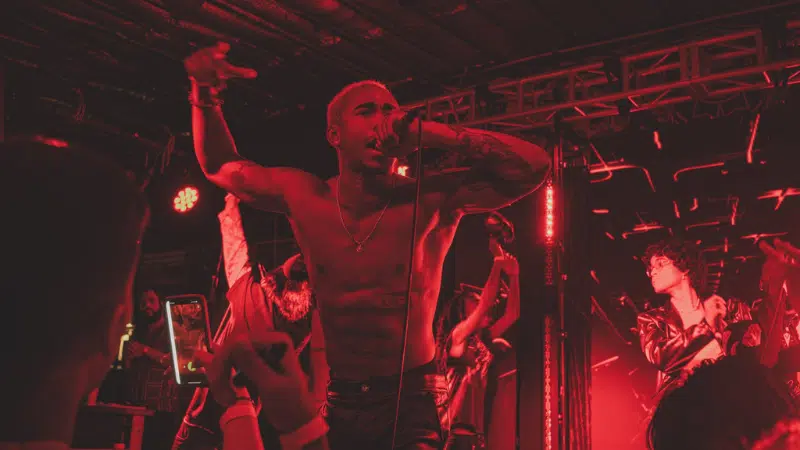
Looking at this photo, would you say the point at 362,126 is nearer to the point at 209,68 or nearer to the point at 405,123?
the point at 405,123

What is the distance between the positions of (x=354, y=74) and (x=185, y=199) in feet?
7.97

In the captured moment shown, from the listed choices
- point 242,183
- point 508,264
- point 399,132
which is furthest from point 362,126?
point 508,264

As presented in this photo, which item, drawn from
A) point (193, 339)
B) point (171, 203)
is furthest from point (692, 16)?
point (171, 203)

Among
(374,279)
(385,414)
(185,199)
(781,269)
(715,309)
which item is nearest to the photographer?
(385,414)

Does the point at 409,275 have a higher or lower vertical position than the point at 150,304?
lower

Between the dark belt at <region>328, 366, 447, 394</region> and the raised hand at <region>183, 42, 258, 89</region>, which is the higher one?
the raised hand at <region>183, 42, 258, 89</region>

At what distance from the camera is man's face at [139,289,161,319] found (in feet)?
29.5

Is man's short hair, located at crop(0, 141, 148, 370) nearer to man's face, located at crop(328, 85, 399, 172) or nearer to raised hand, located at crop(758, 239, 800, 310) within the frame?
man's face, located at crop(328, 85, 399, 172)

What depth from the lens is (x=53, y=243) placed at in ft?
4.33

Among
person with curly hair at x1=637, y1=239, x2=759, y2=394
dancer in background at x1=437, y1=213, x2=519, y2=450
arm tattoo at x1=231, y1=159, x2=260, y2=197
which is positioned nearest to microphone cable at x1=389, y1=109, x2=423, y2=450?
arm tattoo at x1=231, y1=159, x2=260, y2=197

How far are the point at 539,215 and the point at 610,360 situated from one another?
1.74 meters

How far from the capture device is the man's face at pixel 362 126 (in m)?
2.63

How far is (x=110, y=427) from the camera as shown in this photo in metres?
6.79

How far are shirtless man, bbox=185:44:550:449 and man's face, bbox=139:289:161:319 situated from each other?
666cm
